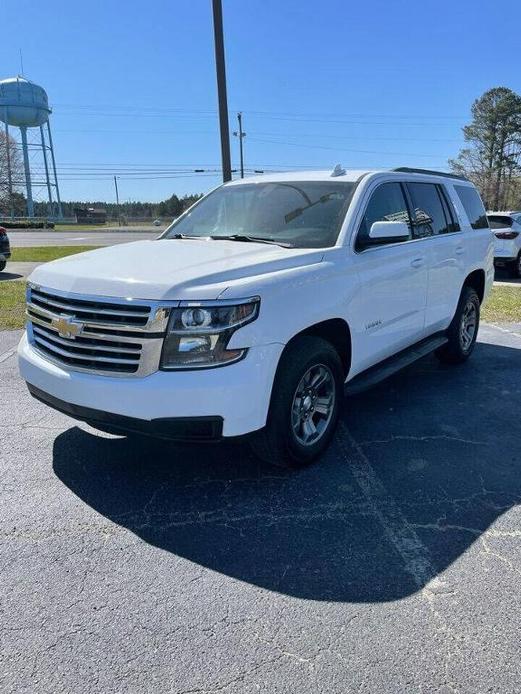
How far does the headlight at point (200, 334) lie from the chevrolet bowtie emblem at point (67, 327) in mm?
607

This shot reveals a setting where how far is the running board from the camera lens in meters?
4.13

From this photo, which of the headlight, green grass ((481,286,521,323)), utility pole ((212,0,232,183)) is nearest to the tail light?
green grass ((481,286,521,323))

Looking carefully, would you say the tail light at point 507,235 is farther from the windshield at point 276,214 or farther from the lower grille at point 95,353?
the lower grille at point 95,353

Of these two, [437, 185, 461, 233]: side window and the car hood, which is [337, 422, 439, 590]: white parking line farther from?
[437, 185, 461, 233]: side window

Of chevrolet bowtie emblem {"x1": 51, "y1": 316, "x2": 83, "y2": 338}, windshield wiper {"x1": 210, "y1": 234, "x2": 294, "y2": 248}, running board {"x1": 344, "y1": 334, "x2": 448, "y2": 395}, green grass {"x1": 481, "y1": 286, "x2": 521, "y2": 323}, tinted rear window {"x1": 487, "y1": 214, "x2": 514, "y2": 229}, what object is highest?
windshield wiper {"x1": 210, "y1": 234, "x2": 294, "y2": 248}

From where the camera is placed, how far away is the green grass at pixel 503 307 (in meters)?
8.89

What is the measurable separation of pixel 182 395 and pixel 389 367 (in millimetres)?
2203

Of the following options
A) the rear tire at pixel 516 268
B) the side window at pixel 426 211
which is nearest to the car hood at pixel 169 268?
the side window at pixel 426 211

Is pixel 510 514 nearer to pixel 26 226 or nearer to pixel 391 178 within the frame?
pixel 391 178

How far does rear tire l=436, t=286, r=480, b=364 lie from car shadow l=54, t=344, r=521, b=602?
1.36 m

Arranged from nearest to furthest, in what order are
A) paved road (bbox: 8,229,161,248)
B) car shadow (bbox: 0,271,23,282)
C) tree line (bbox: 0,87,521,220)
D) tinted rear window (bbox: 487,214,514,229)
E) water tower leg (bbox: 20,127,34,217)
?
car shadow (bbox: 0,271,23,282) < tinted rear window (bbox: 487,214,514,229) < paved road (bbox: 8,229,161,248) < tree line (bbox: 0,87,521,220) < water tower leg (bbox: 20,127,34,217)

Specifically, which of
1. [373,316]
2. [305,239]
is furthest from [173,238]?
[373,316]

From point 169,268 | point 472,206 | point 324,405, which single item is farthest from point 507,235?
point 169,268

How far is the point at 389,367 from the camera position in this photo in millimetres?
4547
